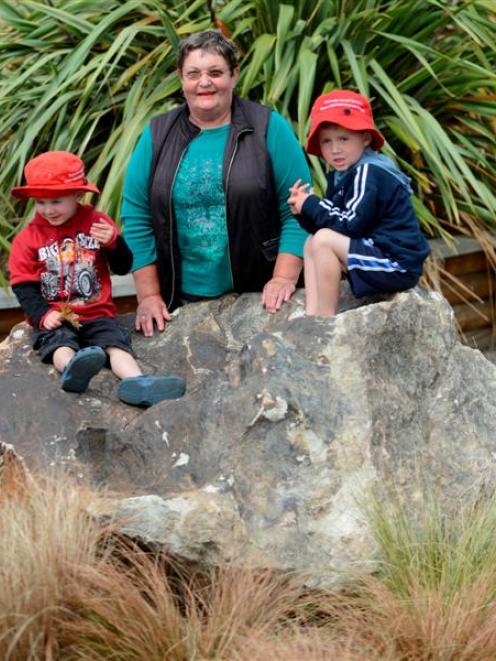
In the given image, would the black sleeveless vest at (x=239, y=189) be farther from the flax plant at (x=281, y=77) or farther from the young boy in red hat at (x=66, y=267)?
the flax plant at (x=281, y=77)

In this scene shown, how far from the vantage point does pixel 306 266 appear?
14.9 feet

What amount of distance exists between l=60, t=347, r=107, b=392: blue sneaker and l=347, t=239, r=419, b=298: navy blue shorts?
2.97ft

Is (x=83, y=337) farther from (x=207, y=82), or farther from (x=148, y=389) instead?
(x=207, y=82)

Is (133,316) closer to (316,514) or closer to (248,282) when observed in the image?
(248,282)

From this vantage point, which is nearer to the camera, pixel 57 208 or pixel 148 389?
pixel 148 389

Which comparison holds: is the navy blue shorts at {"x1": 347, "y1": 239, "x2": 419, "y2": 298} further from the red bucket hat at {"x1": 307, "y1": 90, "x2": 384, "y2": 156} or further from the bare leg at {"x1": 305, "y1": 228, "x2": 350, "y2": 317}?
the red bucket hat at {"x1": 307, "y1": 90, "x2": 384, "y2": 156}

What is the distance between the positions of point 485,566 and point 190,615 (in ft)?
2.74

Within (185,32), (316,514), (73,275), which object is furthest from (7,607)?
(185,32)

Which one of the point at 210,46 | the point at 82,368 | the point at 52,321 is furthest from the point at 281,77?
the point at 82,368

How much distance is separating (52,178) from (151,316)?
2.24 feet

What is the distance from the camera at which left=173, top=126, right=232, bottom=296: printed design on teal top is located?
192 inches

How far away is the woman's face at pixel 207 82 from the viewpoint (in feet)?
15.5

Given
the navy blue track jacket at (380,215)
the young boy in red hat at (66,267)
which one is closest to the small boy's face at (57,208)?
the young boy in red hat at (66,267)

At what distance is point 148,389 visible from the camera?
4285 mm
